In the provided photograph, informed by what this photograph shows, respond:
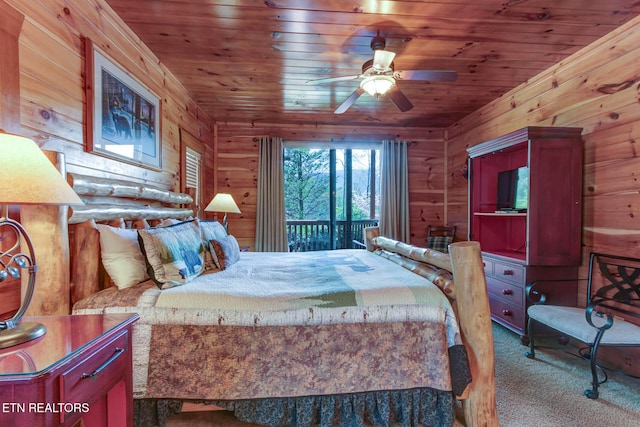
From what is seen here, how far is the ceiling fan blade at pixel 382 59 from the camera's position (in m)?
2.24

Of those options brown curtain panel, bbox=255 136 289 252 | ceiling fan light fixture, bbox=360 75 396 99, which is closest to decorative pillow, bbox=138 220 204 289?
ceiling fan light fixture, bbox=360 75 396 99

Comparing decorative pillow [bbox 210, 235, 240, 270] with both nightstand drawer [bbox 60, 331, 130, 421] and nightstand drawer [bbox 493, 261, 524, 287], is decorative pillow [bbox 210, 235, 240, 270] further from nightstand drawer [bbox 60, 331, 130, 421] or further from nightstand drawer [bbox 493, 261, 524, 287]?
nightstand drawer [bbox 493, 261, 524, 287]

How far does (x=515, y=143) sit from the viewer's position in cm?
282

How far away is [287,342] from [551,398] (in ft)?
6.00

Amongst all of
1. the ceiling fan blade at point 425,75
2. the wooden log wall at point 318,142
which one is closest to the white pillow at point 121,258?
the ceiling fan blade at point 425,75

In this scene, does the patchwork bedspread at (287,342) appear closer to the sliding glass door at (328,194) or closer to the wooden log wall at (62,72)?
the wooden log wall at (62,72)

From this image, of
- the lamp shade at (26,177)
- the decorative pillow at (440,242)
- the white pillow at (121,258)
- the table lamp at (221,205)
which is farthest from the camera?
the decorative pillow at (440,242)

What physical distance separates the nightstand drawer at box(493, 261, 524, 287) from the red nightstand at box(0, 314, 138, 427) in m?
3.07

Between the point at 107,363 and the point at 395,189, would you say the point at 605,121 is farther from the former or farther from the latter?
the point at 107,363

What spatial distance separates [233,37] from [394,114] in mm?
2723

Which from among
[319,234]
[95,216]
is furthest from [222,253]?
[319,234]

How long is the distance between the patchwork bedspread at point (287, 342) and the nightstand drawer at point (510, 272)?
1642 mm

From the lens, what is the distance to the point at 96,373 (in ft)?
3.21

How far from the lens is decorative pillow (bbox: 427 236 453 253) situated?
4612 millimetres
